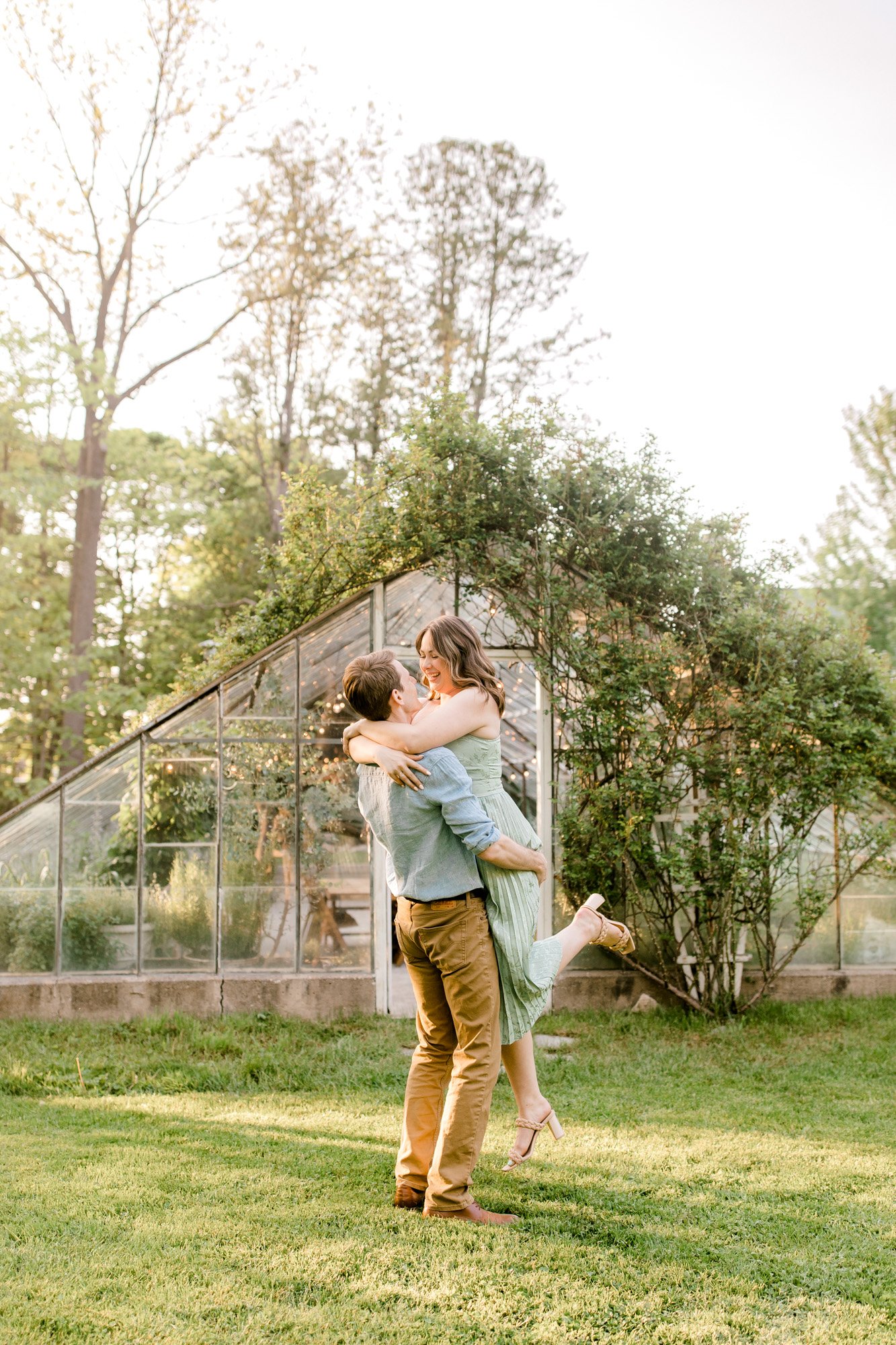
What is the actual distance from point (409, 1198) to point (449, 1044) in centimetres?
48

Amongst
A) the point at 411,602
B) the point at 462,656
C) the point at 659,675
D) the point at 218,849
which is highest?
the point at 411,602

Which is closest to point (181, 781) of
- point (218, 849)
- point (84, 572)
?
point (218, 849)

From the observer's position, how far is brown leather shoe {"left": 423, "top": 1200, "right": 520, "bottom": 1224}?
3.36 meters

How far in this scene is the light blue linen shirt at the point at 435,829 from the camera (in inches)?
133

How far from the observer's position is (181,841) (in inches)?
280

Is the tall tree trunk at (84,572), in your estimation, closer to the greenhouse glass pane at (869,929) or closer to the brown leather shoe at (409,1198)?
the greenhouse glass pane at (869,929)

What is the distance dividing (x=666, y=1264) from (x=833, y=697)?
14.8ft

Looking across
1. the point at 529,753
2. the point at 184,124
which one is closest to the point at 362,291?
the point at 184,124

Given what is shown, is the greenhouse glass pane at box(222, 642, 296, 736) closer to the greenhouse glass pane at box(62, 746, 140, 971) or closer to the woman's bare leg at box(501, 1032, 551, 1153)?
the greenhouse glass pane at box(62, 746, 140, 971)

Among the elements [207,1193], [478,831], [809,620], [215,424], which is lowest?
[207,1193]

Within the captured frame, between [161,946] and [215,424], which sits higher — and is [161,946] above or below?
below

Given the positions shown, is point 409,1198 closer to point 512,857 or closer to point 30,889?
point 512,857

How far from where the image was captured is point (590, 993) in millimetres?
7254

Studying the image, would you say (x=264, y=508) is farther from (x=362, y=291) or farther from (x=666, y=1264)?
(x=666, y=1264)
